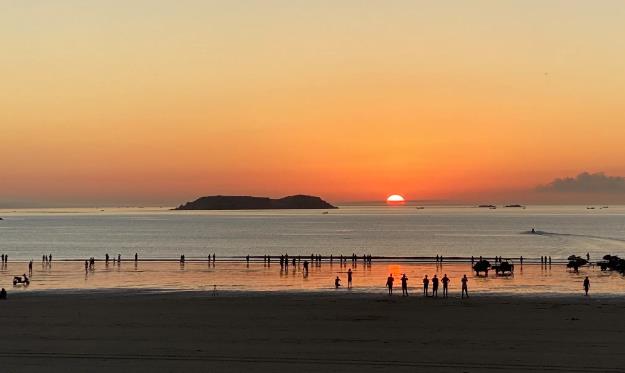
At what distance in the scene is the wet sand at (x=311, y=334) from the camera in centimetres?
1852

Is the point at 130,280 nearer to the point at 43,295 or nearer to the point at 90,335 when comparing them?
the point at 43,295

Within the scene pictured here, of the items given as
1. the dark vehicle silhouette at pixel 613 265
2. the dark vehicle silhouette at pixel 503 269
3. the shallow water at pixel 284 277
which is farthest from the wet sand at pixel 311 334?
the dark vehicle silhouette at pixel 613 265

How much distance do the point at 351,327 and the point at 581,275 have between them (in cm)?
3610

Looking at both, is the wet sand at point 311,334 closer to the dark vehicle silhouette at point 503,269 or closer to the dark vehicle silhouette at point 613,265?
the dark vehicle silhouette at point 503,269

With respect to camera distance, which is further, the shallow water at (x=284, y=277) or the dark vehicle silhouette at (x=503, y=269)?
the dark vehicle silhouette at (x=503, y=269)

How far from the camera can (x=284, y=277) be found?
177 feet

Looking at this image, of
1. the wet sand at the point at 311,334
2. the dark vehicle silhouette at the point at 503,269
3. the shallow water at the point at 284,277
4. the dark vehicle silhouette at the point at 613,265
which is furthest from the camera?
the dark vehicle silhouette at the point at 613,265

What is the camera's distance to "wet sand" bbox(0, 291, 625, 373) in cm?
1852

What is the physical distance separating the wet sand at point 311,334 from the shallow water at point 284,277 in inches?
334

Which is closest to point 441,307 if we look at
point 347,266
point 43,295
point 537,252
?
point 43,295

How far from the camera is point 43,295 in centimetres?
3831

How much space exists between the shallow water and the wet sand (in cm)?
847

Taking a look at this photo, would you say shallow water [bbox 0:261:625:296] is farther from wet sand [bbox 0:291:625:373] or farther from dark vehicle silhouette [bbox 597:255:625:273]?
wet sand [bbox 0:291:625:373]

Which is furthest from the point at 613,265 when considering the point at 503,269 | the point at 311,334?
the point at 311,334
